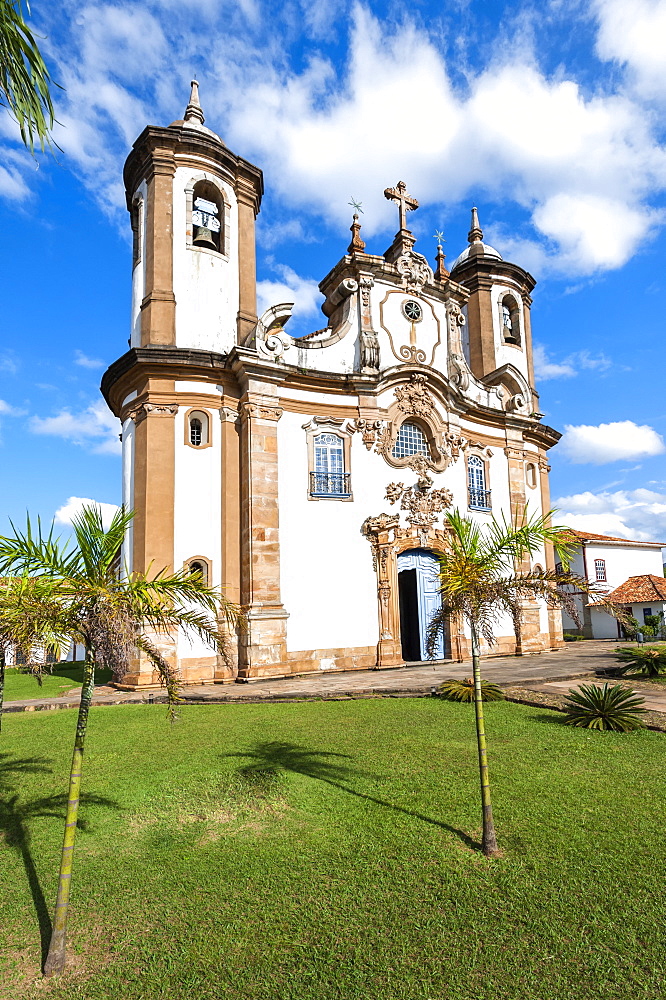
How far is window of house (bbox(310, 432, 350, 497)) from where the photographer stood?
53.9 feet

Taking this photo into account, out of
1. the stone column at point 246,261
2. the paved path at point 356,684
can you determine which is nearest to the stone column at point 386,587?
the paved path at point 356,684

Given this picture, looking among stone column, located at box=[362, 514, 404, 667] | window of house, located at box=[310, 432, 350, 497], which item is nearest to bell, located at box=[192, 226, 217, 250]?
window of house, located at box=[310, 432, 350, 497]

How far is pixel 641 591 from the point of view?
33188 millimetres

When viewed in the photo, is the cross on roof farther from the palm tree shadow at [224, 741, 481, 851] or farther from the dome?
the palm tree shadow at [224, 741, 481, 851]

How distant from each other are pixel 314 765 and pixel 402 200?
→ 1863 centimetres

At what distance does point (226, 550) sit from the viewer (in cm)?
1503

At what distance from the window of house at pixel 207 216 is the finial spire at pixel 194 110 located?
9.70 feet

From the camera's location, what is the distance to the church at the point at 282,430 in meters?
15.0

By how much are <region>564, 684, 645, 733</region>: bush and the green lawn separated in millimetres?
419

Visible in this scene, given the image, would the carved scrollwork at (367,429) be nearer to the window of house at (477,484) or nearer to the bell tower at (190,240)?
the bell tower at (190,240)

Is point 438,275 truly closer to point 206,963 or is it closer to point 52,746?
point 52,746

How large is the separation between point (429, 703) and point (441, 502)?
8.59 m

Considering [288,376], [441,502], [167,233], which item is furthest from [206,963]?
[167,233]

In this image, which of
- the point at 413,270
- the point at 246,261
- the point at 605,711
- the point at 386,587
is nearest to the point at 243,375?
the point at 246,261
